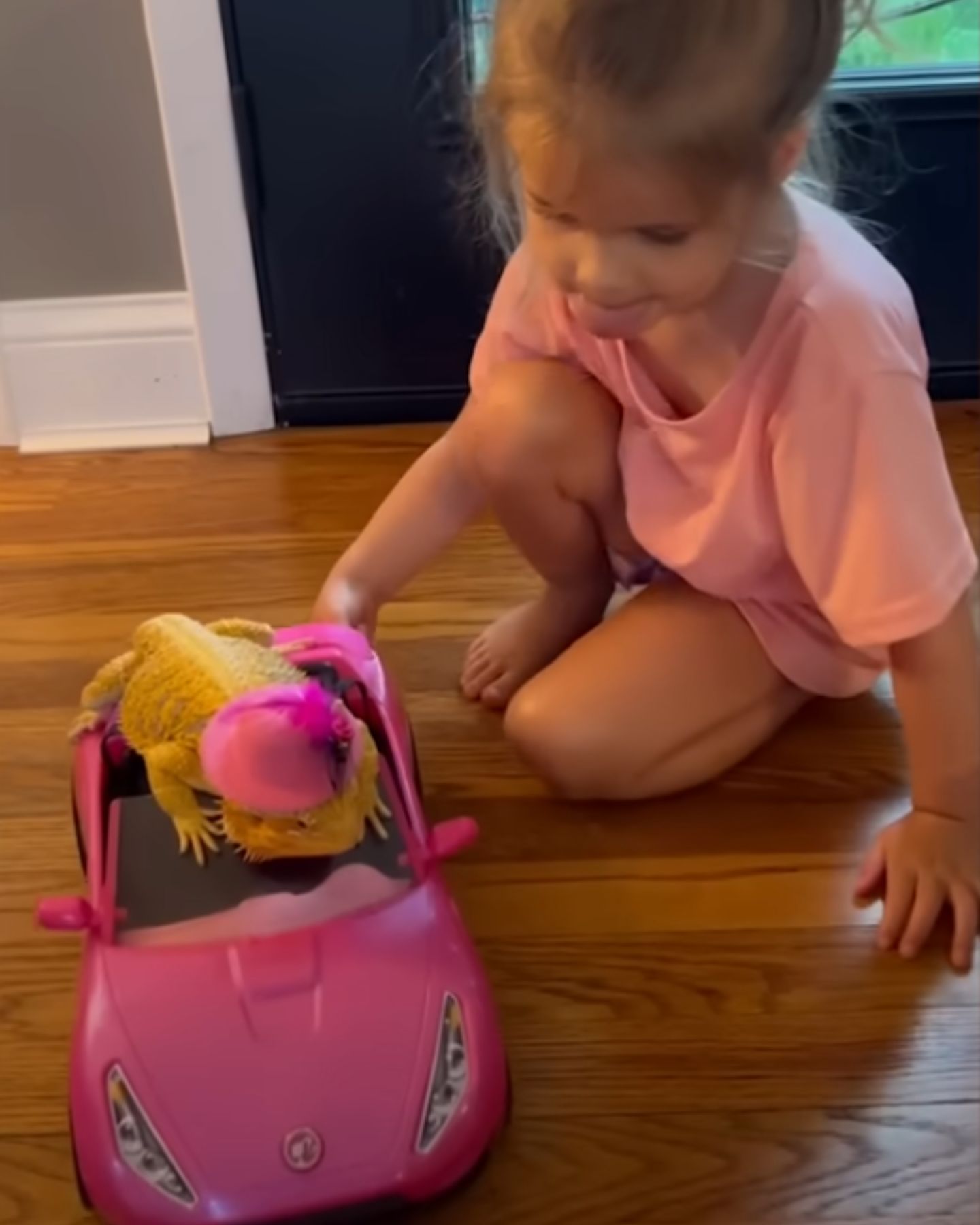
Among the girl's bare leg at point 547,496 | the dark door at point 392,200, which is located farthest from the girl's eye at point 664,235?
the dark door at point 392,200

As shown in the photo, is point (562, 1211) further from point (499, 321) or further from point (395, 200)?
point (395, 200)

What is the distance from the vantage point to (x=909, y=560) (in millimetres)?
752

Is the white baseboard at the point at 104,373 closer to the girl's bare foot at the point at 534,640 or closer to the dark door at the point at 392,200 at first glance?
the dark door at the point at 392,200

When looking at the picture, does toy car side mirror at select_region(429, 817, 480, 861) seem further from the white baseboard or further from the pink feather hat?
the white baseboard

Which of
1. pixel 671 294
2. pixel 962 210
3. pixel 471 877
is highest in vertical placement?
pixel 671 294

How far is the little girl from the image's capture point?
26.5 inches

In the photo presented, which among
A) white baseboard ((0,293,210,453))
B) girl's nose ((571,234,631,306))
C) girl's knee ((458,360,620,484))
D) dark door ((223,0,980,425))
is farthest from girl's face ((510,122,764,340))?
white baseboard ((0,293,210,453))

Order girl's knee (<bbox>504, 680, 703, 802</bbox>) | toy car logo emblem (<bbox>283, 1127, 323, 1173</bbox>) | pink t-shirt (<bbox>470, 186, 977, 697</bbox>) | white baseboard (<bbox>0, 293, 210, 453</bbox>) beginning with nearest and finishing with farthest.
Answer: toy car logo emblem (<bbox>283, 1127, 323, 1173</bbox>)
pink t-shirt (<bbox>470, 186, 977, 697</bbox>)
girl's knee (<bbox>504, 680, 703, 802</bbox>)
white baseboard (<bbox>0, 293, 210, 453</bbox>)

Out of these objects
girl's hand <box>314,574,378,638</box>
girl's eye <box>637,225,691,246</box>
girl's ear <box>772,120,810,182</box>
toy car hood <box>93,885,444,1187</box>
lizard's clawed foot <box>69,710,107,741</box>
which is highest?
girl's ear <box>772,120,810,182</box>

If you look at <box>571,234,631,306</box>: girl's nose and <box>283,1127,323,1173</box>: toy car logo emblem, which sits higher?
<box>571,234,631,306</box>: girl's nose

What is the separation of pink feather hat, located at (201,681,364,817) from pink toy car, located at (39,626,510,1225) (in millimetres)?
46

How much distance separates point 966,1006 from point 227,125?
0.84 meters

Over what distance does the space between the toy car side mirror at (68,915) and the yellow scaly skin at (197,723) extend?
0.16ft

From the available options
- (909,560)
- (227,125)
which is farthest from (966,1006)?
(227,125)
